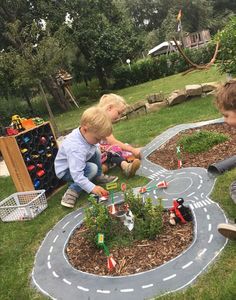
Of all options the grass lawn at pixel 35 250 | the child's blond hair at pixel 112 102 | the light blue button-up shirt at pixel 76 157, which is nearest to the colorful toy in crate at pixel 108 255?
the grass lawn at pixel 35 250

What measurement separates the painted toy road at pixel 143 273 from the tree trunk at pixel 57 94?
51.6ft

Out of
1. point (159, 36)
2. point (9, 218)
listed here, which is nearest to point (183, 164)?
point (9, 218)

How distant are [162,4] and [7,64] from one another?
5800 cm

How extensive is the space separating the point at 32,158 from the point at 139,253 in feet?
8.14

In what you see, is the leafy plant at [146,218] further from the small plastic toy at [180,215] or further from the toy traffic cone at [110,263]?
the toy traffic cone at [110,263]

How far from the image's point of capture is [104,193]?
4.29 m

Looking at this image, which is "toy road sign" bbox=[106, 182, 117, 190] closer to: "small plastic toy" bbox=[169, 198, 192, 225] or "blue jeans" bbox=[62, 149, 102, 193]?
"blue jeans" bbox=[62, 149, 102, 193]

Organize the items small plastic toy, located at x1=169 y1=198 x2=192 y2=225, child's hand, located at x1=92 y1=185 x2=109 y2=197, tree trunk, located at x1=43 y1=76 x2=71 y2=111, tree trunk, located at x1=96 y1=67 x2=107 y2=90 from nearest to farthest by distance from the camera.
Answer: small plastic toy, located at x1=169 y1=198 x2=192 y2=225, child's hand, located at x1=92 y1=185 x2=109 y2=197, tree trunk, located at x1=43 y1=76 x2=71 y2=111, tree trunk, located at x1=96 y1=67 x2=107 y2=90

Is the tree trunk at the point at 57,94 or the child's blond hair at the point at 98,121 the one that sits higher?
the child's blond hair at the point at 98,121

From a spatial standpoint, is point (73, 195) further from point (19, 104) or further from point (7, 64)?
point (19, 104)

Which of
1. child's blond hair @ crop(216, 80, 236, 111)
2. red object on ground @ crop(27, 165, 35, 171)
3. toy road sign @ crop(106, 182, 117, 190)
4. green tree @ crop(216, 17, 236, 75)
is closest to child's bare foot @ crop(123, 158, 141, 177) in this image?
toy road sign @ crop(106, 182, 117, 190)

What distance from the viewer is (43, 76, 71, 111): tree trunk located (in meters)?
19.2

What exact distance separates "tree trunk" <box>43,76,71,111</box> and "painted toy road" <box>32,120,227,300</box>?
51.6ft

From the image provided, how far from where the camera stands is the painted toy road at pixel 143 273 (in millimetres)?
2752
